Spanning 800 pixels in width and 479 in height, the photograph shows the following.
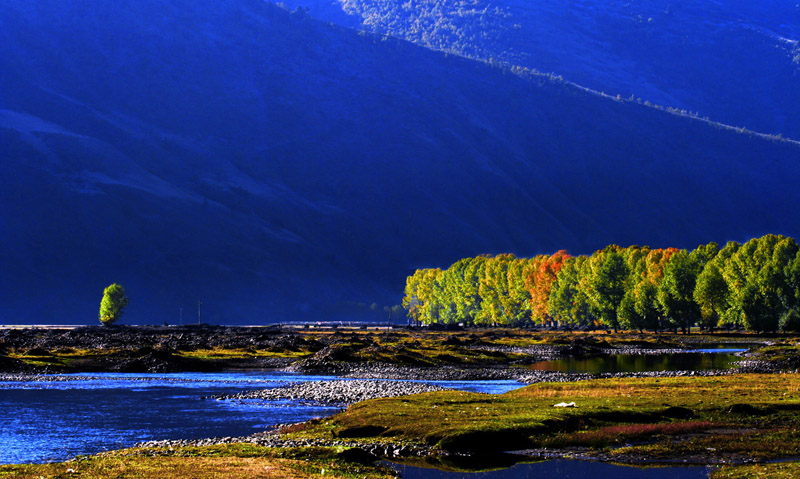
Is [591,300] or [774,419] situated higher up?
[591,300]

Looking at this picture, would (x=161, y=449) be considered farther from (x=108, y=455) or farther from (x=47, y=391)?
(x=47, y=391)

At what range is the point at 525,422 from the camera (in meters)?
49.5

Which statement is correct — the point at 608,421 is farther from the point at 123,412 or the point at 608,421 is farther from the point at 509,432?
the point at 123,412

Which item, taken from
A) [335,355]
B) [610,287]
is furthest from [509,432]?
[610,287]

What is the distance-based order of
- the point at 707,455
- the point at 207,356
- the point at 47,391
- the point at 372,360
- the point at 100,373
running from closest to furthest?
the point at 707,455 < the point at 47,391 < the point at 100,373 < the point at 372,360 < the point at 207,356

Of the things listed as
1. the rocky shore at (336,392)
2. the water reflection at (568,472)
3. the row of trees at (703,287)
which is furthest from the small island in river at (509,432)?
the row of trees at (703,287)

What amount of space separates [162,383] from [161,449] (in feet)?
164

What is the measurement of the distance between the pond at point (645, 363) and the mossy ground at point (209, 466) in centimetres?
5856

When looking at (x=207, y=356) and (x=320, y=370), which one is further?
(x=207, y=356)

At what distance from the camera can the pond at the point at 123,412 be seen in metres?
52.9

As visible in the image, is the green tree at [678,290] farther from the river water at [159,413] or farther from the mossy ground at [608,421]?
the mossy ground at [608,421]

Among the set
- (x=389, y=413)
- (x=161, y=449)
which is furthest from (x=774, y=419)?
(x=161, y=449)

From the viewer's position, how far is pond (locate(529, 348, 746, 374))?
98.6 metres

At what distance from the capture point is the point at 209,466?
131 feet
